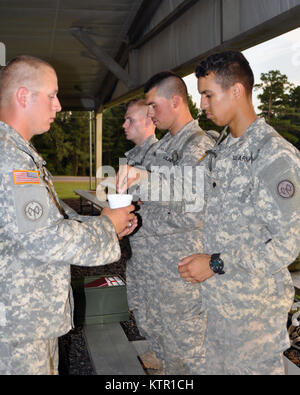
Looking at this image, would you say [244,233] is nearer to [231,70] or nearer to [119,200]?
[119,200]

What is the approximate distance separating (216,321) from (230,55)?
1202 mm

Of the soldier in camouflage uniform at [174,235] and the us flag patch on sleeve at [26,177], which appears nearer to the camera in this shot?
the us flag patch on sleeve at [26,177]

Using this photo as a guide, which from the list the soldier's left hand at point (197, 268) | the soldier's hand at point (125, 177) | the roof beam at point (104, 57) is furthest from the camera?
the roof beam at point (104, 57)

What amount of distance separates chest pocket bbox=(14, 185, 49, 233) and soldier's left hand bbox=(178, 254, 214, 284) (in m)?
0.65

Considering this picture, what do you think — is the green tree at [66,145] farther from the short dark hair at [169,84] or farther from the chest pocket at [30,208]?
the chest pocket at [30,208]

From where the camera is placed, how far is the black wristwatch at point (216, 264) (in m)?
1.66

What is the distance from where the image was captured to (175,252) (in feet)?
8.68

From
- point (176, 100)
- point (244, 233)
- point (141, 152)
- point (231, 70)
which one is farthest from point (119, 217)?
point (141, 152)

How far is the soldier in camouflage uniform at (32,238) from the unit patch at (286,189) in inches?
26.5

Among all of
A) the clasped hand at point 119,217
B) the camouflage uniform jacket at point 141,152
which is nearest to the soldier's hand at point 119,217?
the clasped hand at point 119,217

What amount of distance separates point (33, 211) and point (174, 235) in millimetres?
1411

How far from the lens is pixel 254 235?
5.17 ft
